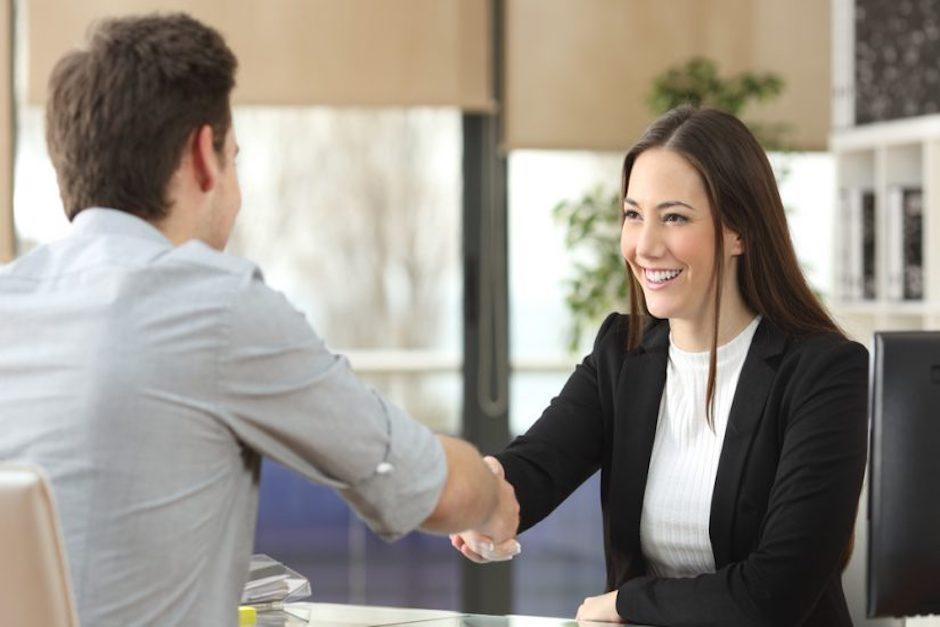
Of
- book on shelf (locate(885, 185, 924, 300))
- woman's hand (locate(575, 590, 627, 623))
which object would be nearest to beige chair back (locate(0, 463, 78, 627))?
woman's hand (locate(575, 590, 627, 623))

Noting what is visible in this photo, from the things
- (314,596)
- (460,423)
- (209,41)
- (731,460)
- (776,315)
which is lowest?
(314,596)

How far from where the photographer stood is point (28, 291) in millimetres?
1523

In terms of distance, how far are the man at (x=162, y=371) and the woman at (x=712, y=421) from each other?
2.32 feet

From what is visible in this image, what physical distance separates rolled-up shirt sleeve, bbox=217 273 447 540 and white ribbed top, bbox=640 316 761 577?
2.80ft

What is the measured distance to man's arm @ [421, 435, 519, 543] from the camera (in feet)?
5.55

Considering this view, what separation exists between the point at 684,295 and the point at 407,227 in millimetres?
2616

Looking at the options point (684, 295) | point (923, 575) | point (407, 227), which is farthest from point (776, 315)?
point (407, 227)

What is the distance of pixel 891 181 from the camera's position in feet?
13.9

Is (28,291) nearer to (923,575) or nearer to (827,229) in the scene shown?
(923,575)

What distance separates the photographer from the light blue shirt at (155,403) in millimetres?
1461

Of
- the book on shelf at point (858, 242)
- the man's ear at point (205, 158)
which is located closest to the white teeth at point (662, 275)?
the man's ear at point (205, 158)

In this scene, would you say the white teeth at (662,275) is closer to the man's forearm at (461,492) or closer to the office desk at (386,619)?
the office desk at (386,619)

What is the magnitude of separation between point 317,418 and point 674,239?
1043 millimetres

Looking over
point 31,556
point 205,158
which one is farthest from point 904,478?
point 31,556
